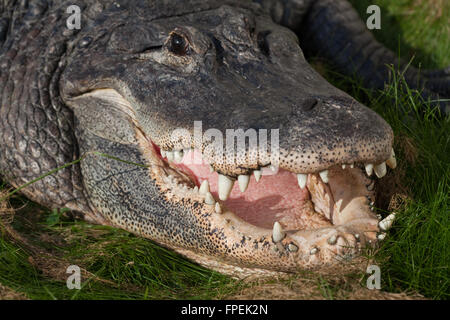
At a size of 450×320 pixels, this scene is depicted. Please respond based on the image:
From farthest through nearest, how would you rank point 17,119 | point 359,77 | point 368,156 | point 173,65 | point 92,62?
point 359,77 → point 17,119 → point 92,62 → point 173,65 → point 368,156

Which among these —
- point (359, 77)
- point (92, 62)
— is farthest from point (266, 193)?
point (359, 77)

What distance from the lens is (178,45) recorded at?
3.07 m

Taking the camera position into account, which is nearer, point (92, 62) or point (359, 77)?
point (92, 62)

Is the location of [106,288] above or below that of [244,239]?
below

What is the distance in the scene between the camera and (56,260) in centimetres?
312

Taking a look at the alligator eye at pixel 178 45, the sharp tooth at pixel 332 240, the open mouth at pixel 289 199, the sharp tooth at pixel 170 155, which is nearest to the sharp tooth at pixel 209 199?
the open mouth at pixel 289 199

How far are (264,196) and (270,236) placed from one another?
0.54m

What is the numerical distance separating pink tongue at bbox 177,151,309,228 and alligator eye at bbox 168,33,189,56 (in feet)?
1.68

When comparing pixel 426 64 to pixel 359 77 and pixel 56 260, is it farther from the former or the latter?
pixel 56 260

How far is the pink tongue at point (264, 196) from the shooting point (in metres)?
3.13

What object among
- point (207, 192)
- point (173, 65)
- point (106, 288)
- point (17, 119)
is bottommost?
point (106, 288)

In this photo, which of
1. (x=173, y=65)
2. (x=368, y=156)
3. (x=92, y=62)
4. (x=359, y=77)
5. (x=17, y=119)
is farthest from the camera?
(x=359, y=77)

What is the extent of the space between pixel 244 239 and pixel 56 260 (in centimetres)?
103

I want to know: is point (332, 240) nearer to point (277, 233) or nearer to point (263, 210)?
point (277, 233)
